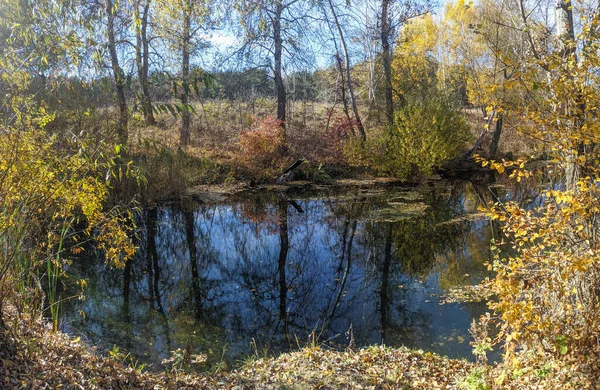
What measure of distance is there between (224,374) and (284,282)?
10.8ft

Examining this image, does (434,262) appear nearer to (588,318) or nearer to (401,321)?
(401,321)

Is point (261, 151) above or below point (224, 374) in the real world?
above

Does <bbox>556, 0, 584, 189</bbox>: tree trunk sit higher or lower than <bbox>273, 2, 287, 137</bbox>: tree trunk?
lower

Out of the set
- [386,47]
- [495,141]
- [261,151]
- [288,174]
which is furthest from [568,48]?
[495,141]

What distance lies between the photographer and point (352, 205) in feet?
43.4

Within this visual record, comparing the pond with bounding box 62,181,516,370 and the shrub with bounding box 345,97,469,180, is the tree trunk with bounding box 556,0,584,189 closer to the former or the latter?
the pond with bounding box 62,181,516,370

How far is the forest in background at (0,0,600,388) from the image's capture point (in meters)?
3.12

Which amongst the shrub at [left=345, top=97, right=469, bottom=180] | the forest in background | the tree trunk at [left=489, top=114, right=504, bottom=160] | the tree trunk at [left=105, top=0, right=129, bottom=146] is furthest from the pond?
the tree trunk at [left=489, top=114, right=504, bottom=160]

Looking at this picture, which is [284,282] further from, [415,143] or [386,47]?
[386,47]

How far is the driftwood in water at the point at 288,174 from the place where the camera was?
56.2 feet

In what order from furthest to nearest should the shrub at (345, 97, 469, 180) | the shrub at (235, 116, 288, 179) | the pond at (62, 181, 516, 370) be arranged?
the shrub at (235, 116, 288, 179) < the shrub at (345, 97, 469, 180) < the pond at (62, 181, 516, 370)

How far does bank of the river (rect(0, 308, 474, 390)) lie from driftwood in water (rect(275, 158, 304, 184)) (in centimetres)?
1271

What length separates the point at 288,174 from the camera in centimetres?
1727

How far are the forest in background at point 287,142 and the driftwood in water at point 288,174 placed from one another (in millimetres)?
285
